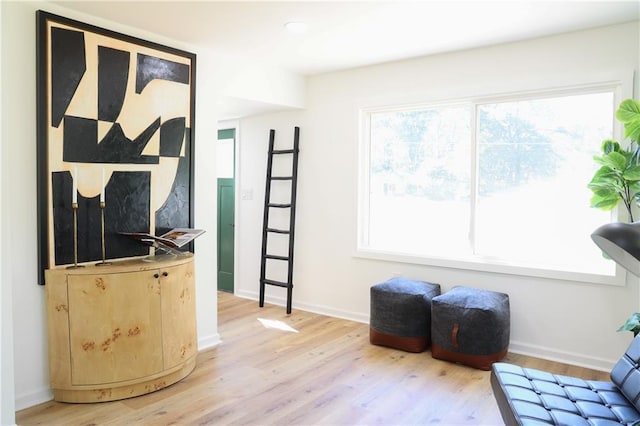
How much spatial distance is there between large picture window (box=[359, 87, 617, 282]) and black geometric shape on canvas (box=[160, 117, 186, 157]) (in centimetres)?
183

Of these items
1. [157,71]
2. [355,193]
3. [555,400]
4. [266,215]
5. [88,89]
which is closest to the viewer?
[555,400]

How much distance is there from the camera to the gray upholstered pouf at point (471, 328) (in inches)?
133

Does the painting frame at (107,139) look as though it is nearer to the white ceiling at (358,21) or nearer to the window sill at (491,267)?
the white ceiling at (358,21)

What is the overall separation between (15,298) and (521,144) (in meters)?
3.69

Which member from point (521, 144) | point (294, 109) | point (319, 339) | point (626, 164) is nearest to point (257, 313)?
→ point (319, 339)

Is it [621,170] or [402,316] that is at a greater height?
[621,170]

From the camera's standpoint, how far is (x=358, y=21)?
3.19m

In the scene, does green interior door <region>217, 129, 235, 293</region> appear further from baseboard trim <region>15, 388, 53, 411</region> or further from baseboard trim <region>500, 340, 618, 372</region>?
baseboard trim <region>500, 340, 618, 372</region>

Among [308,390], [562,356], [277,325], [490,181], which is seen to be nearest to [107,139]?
[308,390]

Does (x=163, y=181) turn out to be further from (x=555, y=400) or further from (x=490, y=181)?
(x=555, y=400)

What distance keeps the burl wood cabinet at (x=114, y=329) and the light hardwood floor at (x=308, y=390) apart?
125 millimetres

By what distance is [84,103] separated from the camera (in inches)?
117

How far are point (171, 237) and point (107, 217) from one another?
0.43 meters

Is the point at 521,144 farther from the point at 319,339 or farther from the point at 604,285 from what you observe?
the point at 319,339
